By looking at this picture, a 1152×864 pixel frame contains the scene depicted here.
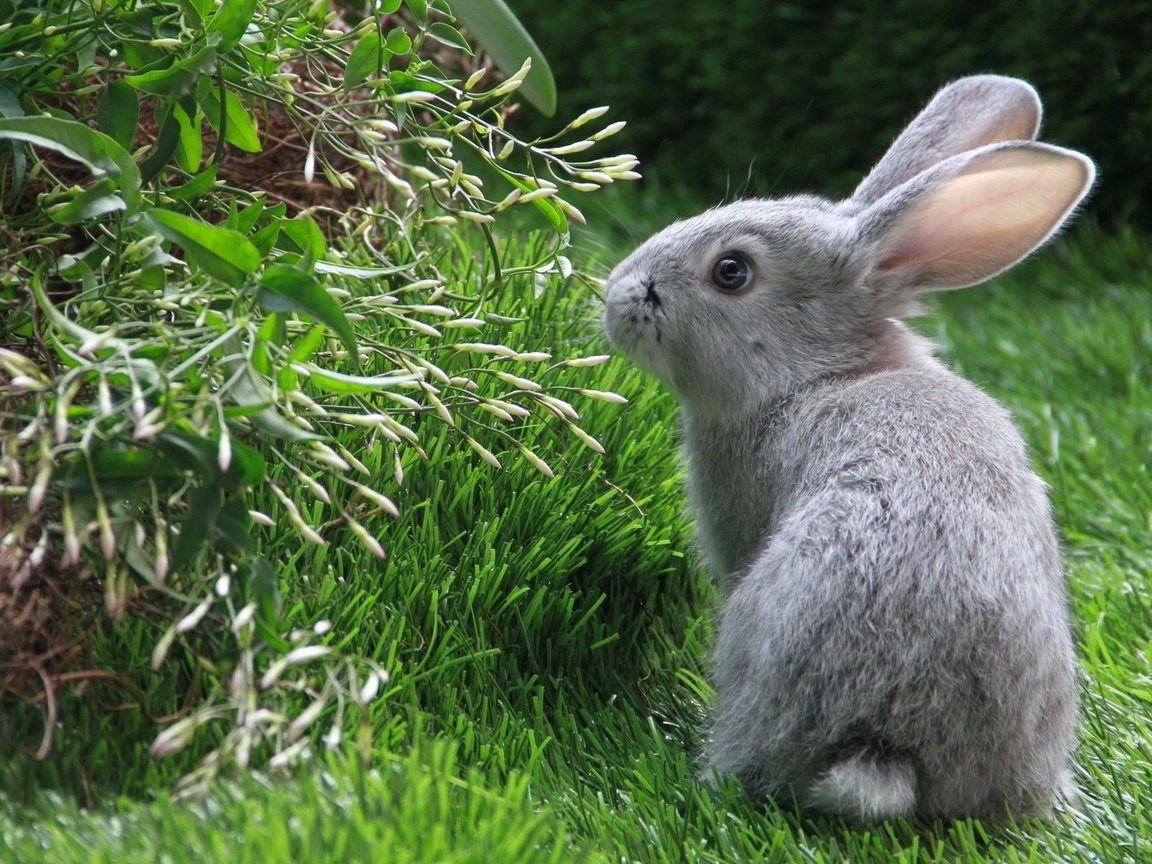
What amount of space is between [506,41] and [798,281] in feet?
2.79

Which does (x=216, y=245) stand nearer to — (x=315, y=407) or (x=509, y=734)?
(x=315, y=407)

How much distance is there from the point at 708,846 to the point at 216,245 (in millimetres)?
1229

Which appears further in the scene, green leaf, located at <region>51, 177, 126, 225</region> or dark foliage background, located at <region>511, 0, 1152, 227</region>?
dark foliage background, located at <region>511, 0, 1152, 227</region>

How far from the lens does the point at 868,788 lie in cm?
216

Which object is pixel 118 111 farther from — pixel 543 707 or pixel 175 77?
pixel 543 707

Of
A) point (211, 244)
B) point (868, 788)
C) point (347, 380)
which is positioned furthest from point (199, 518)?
point (868, 788)

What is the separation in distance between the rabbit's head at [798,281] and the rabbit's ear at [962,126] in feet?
0.83

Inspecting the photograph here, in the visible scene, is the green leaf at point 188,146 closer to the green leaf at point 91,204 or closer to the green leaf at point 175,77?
the green leaf at point 175,77

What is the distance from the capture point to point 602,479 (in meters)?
2.90

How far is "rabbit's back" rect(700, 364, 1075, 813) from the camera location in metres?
2.19

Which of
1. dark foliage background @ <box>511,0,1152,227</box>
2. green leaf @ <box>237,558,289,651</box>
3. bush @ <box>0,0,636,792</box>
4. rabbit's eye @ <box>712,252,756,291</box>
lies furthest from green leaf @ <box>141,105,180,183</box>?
dark foliage background @ <box>511,0,1152,227</box>

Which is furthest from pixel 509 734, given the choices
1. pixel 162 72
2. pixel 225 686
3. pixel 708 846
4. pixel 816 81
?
pixel 816 81

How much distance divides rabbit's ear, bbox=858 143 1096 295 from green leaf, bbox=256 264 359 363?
1269 millimetres

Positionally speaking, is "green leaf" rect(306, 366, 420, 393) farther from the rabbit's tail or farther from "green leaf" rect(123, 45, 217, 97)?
the rabbit's tail
